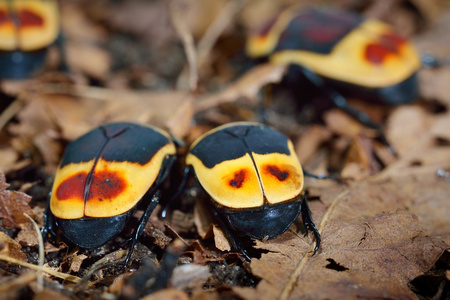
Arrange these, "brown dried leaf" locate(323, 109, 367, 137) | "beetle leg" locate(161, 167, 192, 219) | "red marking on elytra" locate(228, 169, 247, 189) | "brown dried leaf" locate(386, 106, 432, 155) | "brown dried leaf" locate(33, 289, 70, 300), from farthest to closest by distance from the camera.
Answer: "brown dried leaf" locate(323, 109, 367, 137), "brown dried leaf" locate(386, 106, 432, 155), "beetle leg" locate(161, 167, 192, 219), "red marking on elytra" locate(228, 169, 247, 189), "brown dried leaf" locate(33, 289, 70, 300)

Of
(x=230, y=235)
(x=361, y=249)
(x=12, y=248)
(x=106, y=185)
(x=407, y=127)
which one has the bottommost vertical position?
(x=407, y=127)

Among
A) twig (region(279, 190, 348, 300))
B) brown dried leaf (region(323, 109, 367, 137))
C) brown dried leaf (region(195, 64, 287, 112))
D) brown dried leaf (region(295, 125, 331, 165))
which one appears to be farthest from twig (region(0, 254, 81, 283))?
brown dried leaf (region(323, 109, 367, 137))

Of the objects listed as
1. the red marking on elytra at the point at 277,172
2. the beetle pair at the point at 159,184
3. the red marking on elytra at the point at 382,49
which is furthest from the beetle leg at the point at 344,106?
the red marking on elytra at the point at 277,172

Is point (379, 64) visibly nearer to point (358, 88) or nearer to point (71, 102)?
point (358, 88)

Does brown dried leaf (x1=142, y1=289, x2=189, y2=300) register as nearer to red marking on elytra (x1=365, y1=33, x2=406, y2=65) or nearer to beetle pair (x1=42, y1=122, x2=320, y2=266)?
beetle pair (x1=42, y1=122, x2=320, y2=266)

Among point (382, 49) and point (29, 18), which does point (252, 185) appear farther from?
point (29, 18)

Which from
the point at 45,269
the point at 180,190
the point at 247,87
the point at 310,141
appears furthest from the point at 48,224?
the point at 310,141
